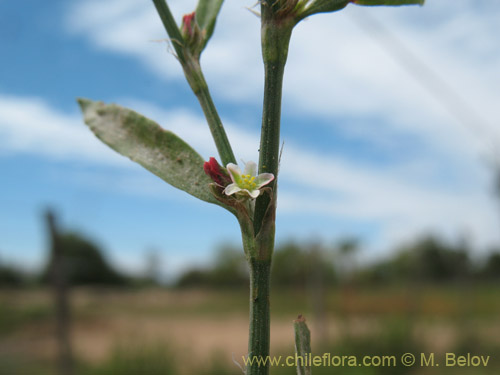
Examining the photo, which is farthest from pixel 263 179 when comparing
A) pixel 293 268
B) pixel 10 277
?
pixel 10 277

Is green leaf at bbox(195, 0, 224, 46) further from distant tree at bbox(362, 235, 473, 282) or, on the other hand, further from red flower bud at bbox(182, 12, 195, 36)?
distant tree at bbox(362, 235, 473, 282)

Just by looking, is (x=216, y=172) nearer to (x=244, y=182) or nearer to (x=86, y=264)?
(x=244, y=182)

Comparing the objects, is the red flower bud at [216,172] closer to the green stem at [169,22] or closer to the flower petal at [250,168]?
the flower petal at [250,168]

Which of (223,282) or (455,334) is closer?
(455,334)

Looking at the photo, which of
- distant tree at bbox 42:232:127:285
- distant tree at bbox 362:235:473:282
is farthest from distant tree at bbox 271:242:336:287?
distant tree at bbox 42:232:127:285

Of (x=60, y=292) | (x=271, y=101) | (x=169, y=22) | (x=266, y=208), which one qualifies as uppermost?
(x=169, y=22)

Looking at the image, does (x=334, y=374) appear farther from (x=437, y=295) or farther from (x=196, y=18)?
(x=437, y=295)

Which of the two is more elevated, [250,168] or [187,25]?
[187,25]

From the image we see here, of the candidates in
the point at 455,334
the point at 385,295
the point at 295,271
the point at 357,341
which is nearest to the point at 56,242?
the point at 357,341
